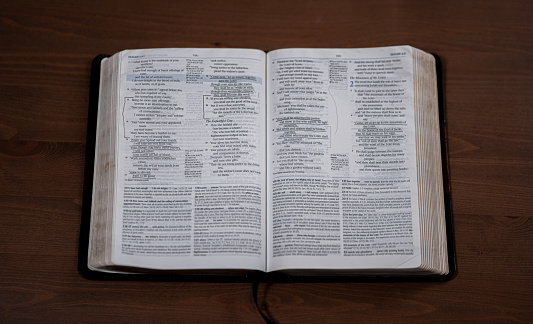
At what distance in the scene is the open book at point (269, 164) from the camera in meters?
0.60

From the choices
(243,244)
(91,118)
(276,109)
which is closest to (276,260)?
(243,244)

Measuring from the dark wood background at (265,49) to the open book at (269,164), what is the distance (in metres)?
0.04

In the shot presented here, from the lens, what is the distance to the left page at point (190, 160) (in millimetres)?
601

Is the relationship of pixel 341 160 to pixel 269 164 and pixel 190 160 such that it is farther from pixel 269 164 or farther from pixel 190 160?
pixel 190 160

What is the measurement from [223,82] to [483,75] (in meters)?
0.38

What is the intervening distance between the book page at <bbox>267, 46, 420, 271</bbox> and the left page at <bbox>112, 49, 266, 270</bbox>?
29 mm

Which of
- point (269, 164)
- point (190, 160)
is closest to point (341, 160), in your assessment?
point (269, 164)

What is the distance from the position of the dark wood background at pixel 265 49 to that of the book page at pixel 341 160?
5 cm

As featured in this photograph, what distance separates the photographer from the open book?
60 centimetres

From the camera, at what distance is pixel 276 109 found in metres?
0.64

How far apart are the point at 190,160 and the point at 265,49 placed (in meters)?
0.21

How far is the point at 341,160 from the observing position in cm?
63

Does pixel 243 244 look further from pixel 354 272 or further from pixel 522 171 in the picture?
pixel 522 171

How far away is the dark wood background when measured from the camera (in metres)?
0.62
